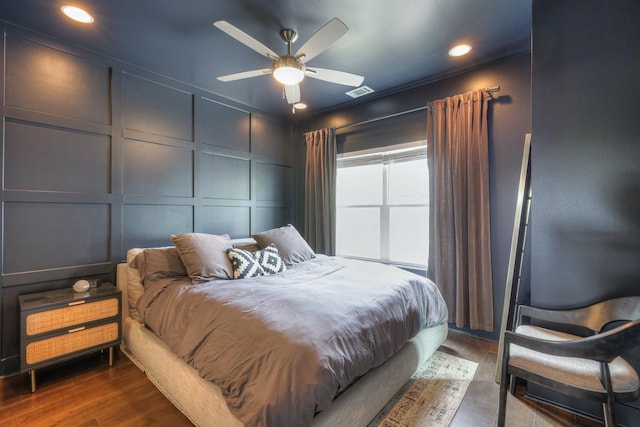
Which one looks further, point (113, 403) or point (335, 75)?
point (335, 75)

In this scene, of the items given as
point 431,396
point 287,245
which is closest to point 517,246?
point 431,396

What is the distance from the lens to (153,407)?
1.84 meters

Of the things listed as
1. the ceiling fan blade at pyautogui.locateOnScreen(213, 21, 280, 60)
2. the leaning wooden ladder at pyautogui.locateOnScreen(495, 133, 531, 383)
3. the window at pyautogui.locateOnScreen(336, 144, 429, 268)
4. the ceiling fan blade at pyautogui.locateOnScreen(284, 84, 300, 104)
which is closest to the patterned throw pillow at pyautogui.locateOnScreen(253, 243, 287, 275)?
the ceiling fan blade at pyautogui.locateOnScreen(284, 84, 300, 104)

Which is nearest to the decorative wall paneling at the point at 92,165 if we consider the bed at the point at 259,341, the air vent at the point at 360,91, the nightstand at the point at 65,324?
the nightstand at the point at 65,324

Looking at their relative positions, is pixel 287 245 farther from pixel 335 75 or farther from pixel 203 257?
pixel 335 75

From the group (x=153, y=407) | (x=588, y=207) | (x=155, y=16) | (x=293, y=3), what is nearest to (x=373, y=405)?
→ (x=153, y=407)

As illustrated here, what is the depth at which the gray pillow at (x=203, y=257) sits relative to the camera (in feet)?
7.62

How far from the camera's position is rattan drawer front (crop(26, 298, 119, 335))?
6.63 ft

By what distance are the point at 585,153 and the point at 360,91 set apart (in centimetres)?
239

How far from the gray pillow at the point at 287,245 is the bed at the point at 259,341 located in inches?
6.9

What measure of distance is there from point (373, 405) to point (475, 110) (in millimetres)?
2823

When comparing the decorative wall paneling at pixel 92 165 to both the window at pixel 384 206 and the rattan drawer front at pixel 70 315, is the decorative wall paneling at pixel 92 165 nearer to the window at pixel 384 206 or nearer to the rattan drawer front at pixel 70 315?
the rattan drawer front at pixel 70 315

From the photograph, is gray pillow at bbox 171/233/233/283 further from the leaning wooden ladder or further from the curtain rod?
the curtain rod

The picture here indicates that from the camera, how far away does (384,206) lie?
3779 millimetres
